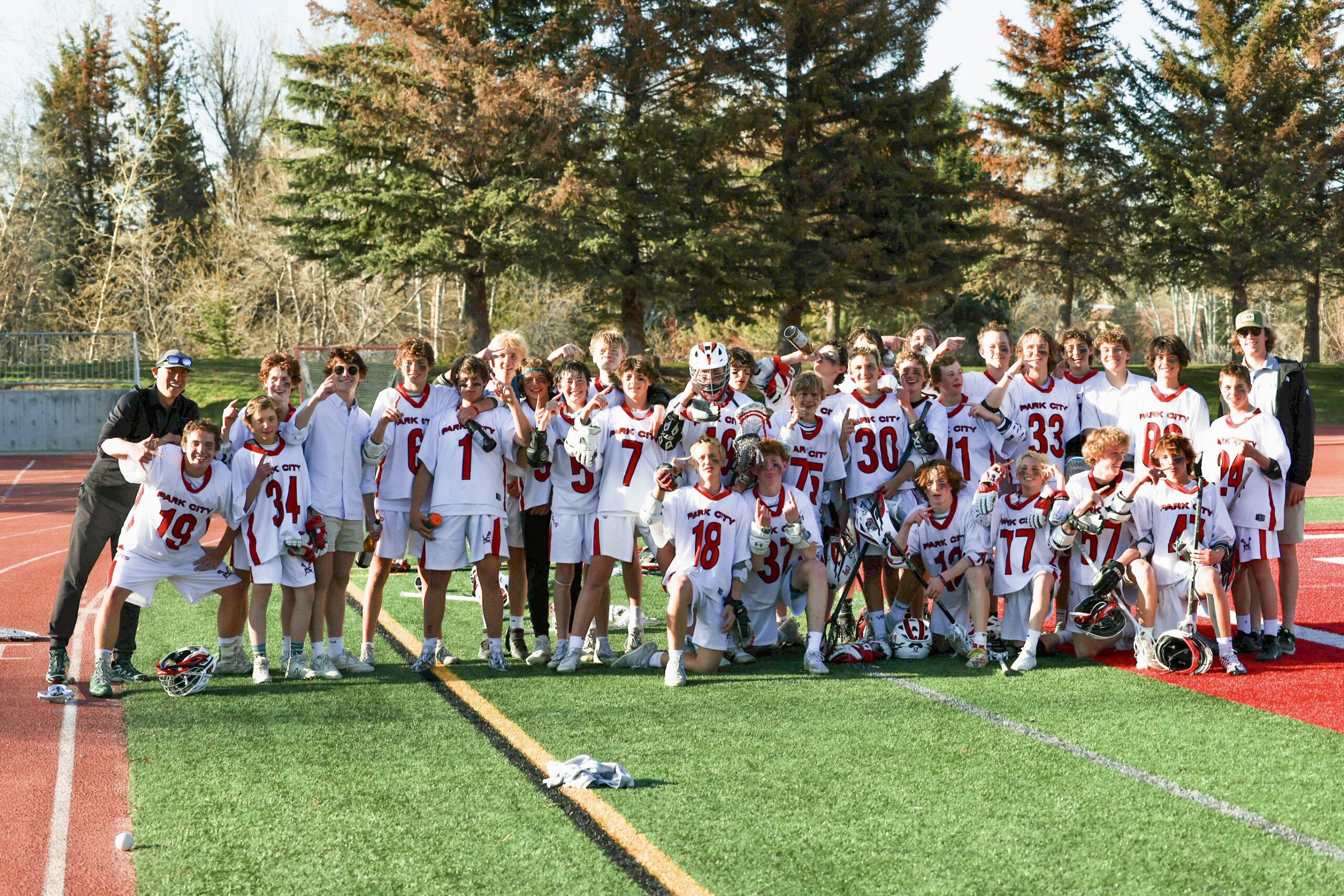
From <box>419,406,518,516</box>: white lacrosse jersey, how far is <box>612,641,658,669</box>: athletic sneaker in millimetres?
1209

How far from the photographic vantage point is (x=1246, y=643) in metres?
7.48

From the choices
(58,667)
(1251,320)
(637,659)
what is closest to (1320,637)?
(1251,320)

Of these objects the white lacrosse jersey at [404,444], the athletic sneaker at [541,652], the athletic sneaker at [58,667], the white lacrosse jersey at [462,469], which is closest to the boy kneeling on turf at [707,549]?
the athletic sneaker at [541,652]

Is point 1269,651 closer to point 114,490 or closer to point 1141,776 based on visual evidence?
point 1141,776

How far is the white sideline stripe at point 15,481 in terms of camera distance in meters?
19.0

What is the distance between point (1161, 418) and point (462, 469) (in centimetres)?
447

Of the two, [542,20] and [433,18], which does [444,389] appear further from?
[542,20]

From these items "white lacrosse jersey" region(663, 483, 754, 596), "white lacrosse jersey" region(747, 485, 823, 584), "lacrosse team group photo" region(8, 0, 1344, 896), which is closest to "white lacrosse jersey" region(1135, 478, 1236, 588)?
"lacrosse team group photo" region(8, 0, 1344, 896)

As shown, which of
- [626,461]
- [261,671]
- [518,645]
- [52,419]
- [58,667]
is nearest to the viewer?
[58,667]

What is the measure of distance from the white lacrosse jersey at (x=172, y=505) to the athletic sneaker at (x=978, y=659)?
4499 millimetres

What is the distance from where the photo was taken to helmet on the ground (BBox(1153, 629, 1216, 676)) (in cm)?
697

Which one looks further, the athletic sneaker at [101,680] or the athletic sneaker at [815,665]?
the athletic sneaker at [815,665]

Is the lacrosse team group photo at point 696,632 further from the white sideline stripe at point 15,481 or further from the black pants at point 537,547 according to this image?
the white sideline stripe at point 15,481

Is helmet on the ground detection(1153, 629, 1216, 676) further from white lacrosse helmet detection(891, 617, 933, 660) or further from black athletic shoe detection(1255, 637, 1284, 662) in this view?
white lacrosse helmet detection(891, 617, 933, 660)
